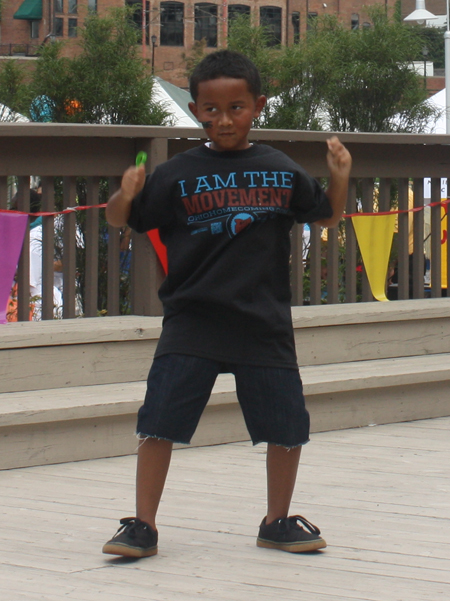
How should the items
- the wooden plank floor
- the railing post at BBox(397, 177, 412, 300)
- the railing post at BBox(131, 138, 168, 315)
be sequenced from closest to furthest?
the wooden plank floor < the railing post at BBox(131, 138, 168, 315) < the railing post at BBox(397, 177, 412, 300)

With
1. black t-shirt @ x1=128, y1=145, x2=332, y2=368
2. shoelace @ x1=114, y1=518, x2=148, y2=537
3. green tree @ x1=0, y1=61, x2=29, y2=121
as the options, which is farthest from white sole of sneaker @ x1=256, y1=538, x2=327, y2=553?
green tree @ x1=0, y1=61, x2=29, y2=121

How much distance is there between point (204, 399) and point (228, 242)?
0.49m

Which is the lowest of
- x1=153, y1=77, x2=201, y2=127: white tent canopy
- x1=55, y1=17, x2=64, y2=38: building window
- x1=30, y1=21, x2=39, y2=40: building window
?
x1=153, y1=77, x2=201, y2=127: white tent canopy

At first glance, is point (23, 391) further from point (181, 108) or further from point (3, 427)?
point (181, 108)

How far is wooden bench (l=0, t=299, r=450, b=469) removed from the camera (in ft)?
14.1

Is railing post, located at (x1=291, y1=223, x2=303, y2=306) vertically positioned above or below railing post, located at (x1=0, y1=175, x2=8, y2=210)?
below

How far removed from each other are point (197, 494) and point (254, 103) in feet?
5.10

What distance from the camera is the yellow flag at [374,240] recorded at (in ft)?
18.9

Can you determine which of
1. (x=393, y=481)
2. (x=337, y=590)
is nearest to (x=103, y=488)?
(x=393, y=481)

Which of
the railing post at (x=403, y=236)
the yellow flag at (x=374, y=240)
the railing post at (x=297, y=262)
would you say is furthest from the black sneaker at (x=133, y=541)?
the railing post at (x=403, y=236)

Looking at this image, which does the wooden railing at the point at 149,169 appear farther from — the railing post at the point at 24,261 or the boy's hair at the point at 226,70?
the boy's hair at the point at 226,70

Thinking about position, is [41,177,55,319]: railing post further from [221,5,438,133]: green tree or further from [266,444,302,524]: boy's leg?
[221,5,438,133]: green tree

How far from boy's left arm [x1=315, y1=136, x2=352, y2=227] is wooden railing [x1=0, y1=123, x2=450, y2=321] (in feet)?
6.62

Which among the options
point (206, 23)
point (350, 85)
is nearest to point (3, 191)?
point (350, 85)
